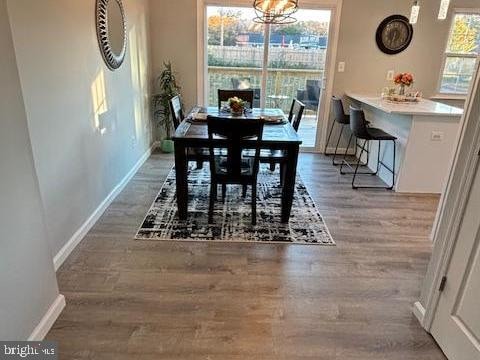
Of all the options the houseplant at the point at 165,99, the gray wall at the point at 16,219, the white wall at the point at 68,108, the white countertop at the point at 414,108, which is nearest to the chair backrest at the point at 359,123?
the white countertop at the point at 414,108

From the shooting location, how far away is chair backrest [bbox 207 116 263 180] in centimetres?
255

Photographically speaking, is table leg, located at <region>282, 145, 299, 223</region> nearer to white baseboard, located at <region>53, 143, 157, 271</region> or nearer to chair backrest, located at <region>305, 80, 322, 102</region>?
white baseboard, located at <region>53, 143, 157, 271</region>

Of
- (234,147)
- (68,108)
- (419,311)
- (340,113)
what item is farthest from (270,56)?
(419,311)

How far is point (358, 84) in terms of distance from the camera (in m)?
4.81

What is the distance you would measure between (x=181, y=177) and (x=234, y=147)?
1.69 feet

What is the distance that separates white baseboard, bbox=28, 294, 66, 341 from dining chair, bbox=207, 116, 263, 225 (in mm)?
1318

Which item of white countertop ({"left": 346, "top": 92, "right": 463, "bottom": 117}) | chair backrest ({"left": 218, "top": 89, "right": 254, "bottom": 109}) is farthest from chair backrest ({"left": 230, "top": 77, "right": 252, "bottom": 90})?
white countertop ({"left": 346, "top": 92, "right": 463, "bottom": 117})

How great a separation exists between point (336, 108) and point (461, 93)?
6.69 feet

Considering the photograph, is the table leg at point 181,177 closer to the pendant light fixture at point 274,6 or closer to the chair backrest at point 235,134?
the chair backrest at point 235,134

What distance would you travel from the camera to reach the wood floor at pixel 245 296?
1708 mm

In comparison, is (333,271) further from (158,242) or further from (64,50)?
(64,50)

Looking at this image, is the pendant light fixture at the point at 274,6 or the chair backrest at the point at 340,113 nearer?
the pendant light fixture at the point at 274,6

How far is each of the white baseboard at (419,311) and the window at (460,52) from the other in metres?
3.94

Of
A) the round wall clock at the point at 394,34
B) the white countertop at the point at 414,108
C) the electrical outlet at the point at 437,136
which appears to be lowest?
the electrical outlet at the point at 437,136
